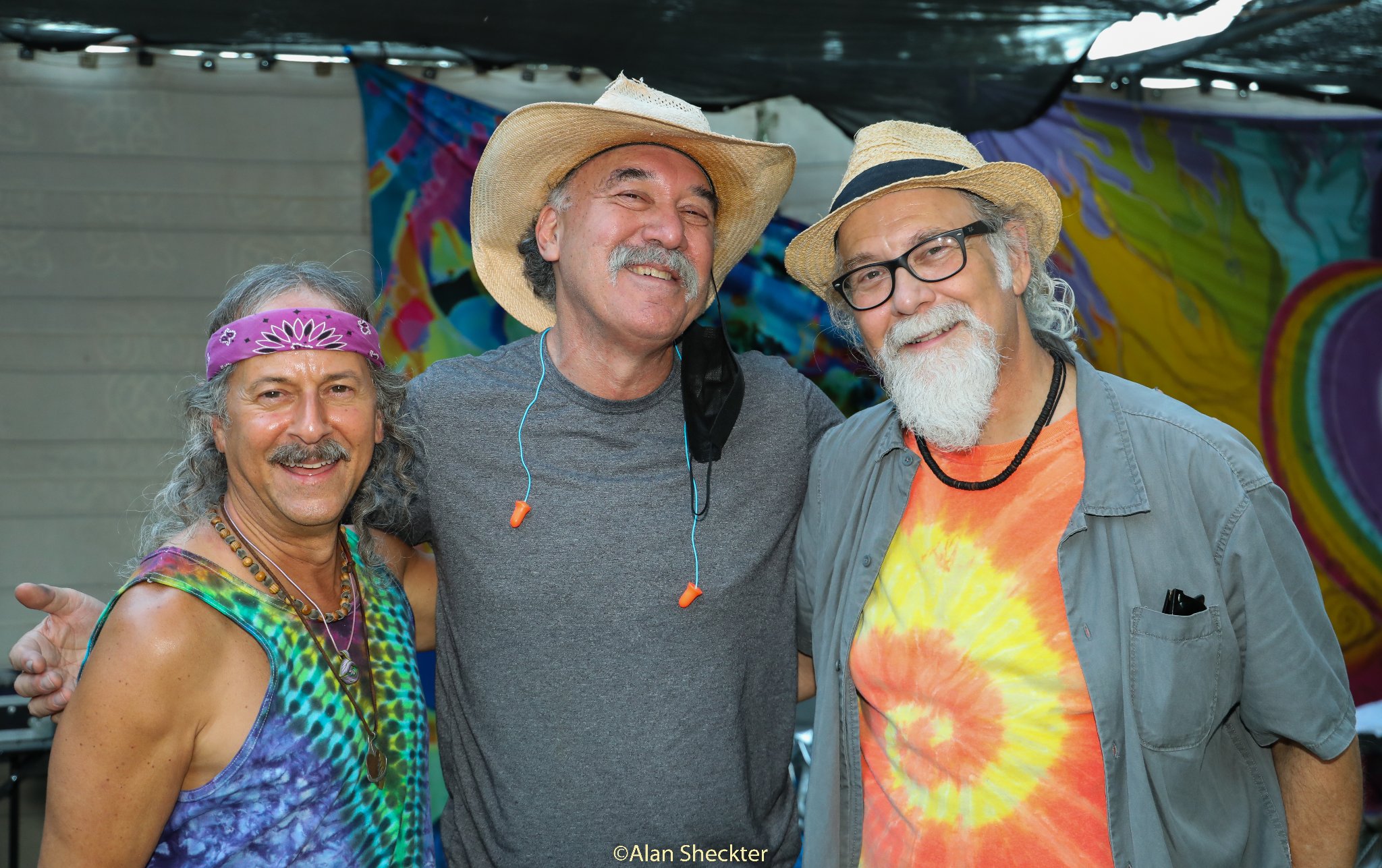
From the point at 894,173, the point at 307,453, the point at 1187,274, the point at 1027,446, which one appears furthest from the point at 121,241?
the point at 1187,274

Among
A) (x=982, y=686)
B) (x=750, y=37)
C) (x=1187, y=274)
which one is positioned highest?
(x=750, y=37)

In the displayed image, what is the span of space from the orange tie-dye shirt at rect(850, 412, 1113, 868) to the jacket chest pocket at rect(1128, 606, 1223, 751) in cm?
10

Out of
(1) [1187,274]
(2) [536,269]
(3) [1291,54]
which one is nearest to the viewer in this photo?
(2) [536,269]

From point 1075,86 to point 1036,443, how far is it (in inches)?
126

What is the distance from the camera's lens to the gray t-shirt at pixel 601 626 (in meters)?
2.14

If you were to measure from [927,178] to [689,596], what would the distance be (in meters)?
1.00

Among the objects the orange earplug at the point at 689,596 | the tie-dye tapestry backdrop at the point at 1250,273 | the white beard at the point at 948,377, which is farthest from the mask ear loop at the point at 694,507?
the tie-dye tapestry backdrop at the point at 1250,273

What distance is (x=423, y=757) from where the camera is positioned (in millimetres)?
2000

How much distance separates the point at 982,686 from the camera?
6.22 feet

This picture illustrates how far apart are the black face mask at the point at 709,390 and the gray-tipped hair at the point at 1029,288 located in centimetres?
30

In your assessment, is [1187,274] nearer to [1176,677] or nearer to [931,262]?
[931,262]

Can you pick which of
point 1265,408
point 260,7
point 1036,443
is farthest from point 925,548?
point 1265,408

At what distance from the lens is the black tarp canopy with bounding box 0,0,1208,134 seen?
141 inches

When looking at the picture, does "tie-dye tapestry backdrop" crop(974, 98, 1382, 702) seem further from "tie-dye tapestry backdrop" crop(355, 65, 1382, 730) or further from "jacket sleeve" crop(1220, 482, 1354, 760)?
"jacket sleeve" crop(1220, 482, 1354, 760)
